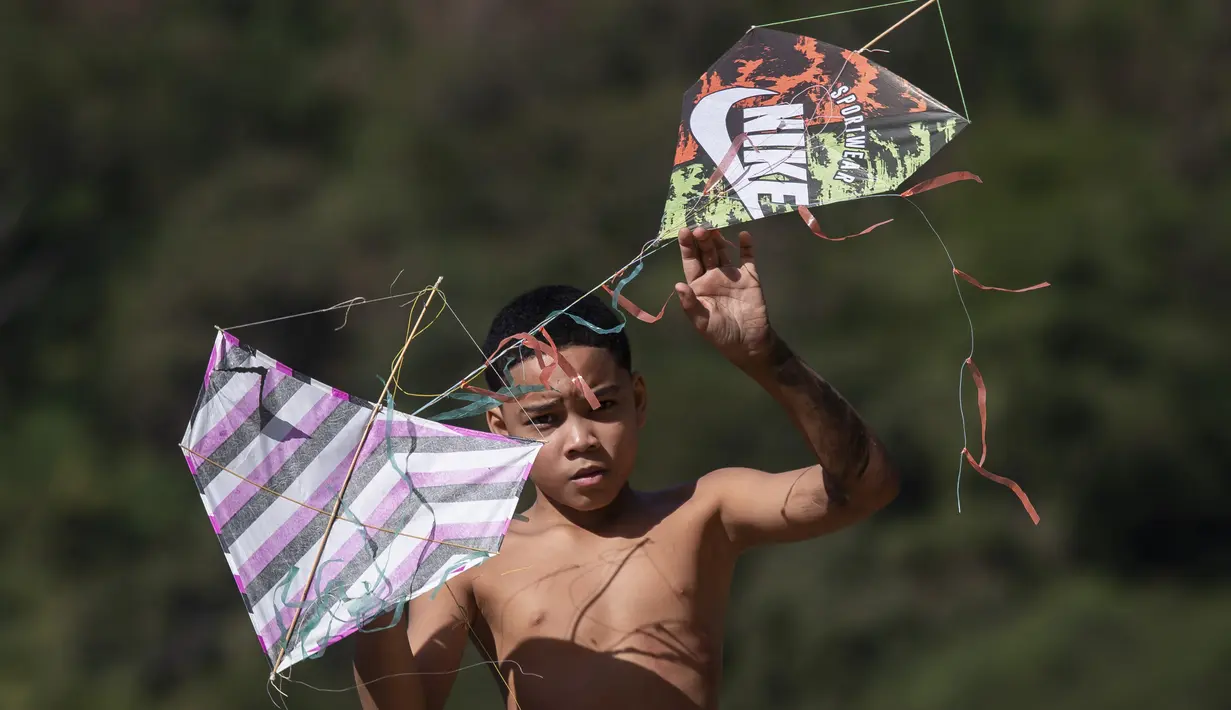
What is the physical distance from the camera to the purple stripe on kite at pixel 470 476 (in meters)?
1.80

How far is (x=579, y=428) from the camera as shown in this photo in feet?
6.32

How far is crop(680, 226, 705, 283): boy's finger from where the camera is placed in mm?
1829

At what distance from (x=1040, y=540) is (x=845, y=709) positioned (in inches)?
49.7

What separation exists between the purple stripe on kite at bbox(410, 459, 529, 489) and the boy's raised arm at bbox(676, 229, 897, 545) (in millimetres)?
263

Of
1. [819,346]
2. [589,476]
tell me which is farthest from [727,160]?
[819,346]

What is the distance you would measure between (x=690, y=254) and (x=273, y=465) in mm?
538

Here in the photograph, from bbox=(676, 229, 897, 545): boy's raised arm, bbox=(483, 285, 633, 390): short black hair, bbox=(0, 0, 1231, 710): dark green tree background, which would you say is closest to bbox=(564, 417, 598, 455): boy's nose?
bbox=(483, 285, 633, 390): short black hair

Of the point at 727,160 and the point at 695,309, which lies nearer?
the point at 695,309

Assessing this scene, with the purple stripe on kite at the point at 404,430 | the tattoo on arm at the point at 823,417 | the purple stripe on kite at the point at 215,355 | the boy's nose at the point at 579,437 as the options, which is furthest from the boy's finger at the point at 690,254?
the purple stripe on kite at the point at 215,355

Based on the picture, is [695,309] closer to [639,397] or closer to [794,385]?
[794,385]

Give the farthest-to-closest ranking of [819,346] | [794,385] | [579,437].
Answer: [819,346] < [579,437] < [794,385]

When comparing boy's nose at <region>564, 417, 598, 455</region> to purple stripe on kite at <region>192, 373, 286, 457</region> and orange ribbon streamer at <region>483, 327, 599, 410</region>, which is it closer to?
orange ribbon streamer at <region>483, 327, 599, 410</region>

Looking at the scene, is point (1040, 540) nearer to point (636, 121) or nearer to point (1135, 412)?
point (1135, 412)

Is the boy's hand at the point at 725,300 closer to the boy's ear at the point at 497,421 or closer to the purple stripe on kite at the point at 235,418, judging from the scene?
the boy's ear at the point at 497,421
